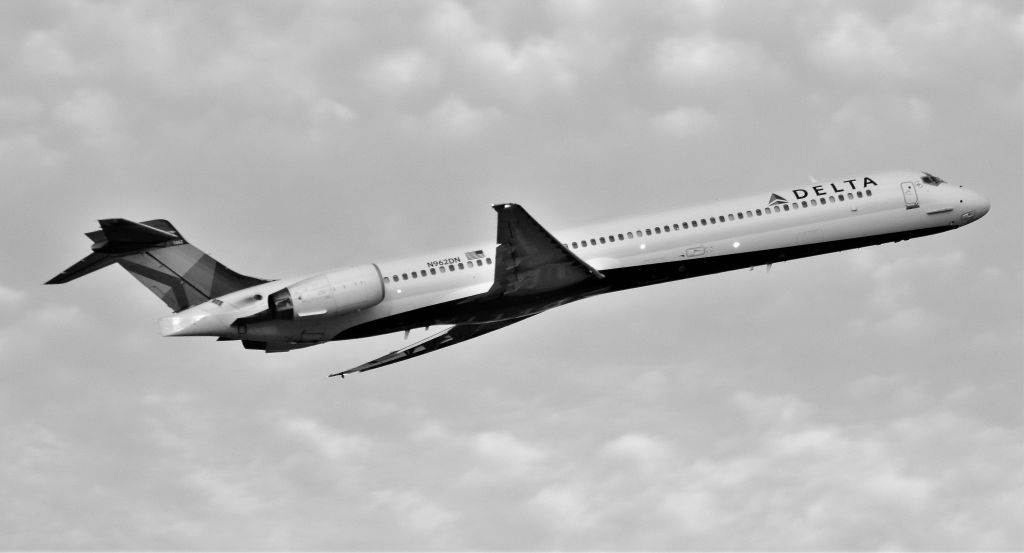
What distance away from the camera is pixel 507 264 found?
118ft

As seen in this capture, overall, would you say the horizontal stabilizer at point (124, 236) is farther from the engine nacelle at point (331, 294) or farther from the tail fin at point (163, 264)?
the engine nacelle at point (331, 294)

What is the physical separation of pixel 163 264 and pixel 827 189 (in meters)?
20.0

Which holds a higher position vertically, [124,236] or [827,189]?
[827,189]

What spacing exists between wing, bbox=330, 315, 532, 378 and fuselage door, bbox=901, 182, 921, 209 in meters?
12.7

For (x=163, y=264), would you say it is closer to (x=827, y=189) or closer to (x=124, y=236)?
(x=124, y=236)

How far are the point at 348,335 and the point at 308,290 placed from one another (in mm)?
2766

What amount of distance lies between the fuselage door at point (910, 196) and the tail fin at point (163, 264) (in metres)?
19.9

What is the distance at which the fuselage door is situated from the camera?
41.2 meters

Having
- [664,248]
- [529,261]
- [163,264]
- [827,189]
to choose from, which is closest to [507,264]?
[529,261]

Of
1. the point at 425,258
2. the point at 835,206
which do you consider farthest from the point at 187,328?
the point at 835,206

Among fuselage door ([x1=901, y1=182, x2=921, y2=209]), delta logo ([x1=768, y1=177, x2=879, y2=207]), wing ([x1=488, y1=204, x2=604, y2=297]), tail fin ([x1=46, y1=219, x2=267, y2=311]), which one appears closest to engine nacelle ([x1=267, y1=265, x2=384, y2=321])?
tail fin ([x1=46, y1=219, x2=267, y2=311])

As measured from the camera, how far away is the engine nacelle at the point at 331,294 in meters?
35.1

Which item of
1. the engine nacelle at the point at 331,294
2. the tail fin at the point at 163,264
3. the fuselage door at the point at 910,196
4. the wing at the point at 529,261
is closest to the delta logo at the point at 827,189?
the fuselage door at the point at 910,196

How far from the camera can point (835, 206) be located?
4044cm
